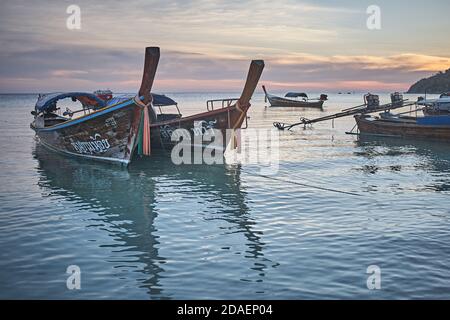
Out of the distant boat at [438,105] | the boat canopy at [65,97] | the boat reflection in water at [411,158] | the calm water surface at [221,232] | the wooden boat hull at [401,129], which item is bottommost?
the calm water surface at [221,232]

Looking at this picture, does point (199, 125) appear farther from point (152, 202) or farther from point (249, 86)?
point (152, 202)

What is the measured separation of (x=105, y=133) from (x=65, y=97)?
7.71m

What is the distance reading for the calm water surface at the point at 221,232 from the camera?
8.33 m

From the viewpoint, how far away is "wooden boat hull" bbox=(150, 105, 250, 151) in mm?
21938

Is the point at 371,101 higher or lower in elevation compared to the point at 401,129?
higher

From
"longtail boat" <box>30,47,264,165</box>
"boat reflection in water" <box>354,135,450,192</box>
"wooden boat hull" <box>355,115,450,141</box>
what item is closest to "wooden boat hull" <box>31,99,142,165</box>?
"longtail boat" <box>30,47,264,165</box>

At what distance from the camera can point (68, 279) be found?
8508 mm

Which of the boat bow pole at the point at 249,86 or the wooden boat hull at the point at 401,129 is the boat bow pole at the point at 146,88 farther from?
the wooden boat hull at the point at 401,129

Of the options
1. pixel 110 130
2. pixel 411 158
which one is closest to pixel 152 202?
pixel 110 130

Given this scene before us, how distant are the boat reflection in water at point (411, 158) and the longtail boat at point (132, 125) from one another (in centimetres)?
688

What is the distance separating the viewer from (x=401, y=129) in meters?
33.4

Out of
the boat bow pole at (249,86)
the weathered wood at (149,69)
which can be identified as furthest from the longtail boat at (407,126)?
the weathered wood at (149,69)
